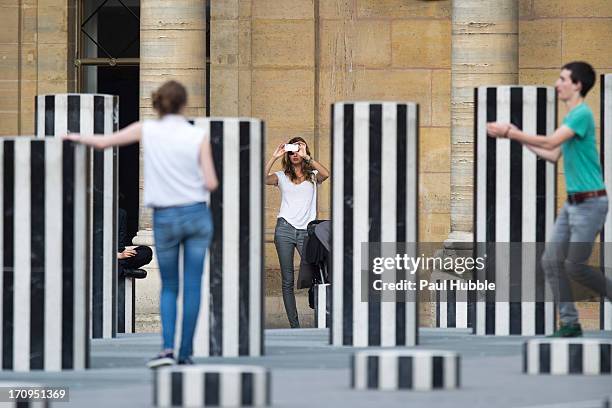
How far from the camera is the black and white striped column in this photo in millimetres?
11414

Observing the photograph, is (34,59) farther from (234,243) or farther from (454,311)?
(234,243)

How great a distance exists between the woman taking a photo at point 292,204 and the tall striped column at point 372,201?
5.72 meters

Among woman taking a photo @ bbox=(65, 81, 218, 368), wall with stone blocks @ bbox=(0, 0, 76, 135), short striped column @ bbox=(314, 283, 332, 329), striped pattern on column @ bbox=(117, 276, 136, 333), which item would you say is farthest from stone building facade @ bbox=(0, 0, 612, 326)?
woman taking a photo @ bbox=(65, 81, 218, 368)

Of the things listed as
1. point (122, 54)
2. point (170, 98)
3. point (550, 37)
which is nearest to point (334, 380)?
point (170, 98)

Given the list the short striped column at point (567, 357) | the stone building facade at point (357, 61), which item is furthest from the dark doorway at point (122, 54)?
the short striped column at point (567, 357)

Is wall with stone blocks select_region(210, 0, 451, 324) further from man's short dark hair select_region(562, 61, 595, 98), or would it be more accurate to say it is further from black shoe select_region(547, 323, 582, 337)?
man's short dark hair select_region(562, 61, 595, 98)

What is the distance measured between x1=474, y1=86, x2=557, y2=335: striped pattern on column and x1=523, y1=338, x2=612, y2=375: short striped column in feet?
8.44

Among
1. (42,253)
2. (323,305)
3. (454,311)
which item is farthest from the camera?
(454,311)

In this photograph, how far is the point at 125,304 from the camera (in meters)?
16.6

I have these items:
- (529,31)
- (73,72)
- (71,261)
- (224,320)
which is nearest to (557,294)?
(224,320)

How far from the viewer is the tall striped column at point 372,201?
495 inches

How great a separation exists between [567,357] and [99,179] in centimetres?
447

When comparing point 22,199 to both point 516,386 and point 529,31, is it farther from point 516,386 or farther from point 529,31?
point 529,31

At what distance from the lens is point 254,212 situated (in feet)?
39.8
